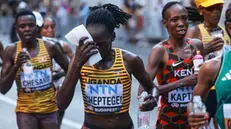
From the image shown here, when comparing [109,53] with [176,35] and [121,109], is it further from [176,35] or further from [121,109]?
[176,35]

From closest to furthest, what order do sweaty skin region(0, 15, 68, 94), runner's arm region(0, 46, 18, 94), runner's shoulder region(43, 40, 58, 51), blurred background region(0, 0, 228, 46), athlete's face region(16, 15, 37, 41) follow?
runner's arm region(0, 46, 18, 94)
sweaty skin region(0, 15, 68, 94)
athlete's face region(16, 15, 37, 41)
runner's shoulder region(43, 40, 58, 51)
blurred background region(0, 0, 228, 46)

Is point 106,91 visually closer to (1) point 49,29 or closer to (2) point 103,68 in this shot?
(2) point 103,68

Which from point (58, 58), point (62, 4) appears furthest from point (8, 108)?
point (62, 4)

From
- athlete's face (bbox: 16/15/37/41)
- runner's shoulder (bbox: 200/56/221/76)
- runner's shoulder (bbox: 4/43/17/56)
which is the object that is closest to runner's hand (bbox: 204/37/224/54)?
athlete's face (bbox: 16/15/37/41)

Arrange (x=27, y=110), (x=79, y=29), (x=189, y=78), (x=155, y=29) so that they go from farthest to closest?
(x=155, y=29), (x=27, y=110), (x=189, y=78), (x=79, y=29)

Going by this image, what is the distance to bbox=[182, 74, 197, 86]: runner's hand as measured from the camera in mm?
7416

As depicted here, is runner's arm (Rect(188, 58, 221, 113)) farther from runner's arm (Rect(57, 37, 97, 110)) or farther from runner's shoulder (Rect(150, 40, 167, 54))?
runner's shoulder (Rect(150, 40, 167, 54))

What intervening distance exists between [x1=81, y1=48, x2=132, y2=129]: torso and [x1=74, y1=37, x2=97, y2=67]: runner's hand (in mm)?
566

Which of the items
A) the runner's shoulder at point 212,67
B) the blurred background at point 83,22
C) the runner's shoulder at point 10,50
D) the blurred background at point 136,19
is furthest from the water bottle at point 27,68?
the blurred background at point 136,19

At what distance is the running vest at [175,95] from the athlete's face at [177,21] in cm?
16

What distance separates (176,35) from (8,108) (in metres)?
8.43

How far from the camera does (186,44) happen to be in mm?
7797

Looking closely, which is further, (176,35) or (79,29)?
(176,35)

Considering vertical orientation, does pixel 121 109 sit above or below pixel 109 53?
below
